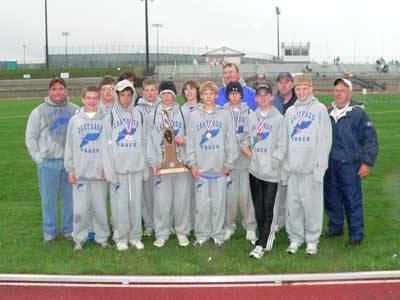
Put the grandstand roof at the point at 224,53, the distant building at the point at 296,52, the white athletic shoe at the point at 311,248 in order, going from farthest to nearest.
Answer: the grandstand roof at the point at 224,53
the distant building at the point at 296,52
the white athletic shoe at the point at 311,248

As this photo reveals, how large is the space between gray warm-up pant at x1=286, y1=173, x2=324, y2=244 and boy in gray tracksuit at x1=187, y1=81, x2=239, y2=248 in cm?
77

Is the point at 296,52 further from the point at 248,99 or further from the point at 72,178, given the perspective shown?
the point at 72,178

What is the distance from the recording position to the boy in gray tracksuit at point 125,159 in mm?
6043

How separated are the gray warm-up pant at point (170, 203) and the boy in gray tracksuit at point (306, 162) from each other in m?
1.25

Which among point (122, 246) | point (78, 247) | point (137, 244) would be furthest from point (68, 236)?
point (137, 244)

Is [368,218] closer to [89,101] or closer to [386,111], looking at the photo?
[89,101]

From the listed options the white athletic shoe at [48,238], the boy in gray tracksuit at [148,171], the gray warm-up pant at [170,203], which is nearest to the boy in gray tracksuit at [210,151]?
the gray warm-up pant at [170,203]

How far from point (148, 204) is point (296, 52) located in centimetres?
7903

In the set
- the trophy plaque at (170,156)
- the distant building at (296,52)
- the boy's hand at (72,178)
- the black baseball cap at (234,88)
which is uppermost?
the distant building at (296,52)

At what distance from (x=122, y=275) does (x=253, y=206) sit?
6.36 feet

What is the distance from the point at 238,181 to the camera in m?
6.46

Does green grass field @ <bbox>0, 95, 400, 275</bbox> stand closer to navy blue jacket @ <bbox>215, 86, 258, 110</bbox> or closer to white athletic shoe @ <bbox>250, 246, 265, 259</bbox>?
white athletic shoe @ <bbox>250, 246, 265, 259</bbox>

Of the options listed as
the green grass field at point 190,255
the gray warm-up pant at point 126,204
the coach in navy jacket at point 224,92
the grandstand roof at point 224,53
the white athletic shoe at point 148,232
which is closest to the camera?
the green grass field at point 190,255

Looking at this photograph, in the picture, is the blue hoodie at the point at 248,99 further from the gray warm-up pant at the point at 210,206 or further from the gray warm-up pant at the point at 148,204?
the gray warm-up pant at the point at 148,204
